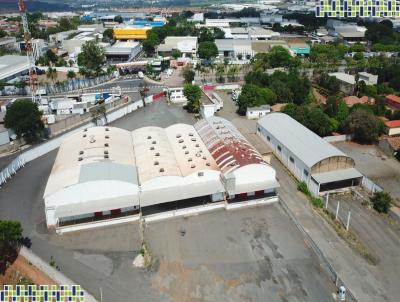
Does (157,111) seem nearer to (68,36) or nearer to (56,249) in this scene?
(56,249)

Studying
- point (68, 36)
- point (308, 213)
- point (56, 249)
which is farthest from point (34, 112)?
point (68, 36)

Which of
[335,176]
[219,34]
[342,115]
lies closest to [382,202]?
[335,176]

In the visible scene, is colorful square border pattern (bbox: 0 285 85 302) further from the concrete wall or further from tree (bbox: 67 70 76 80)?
tree (bbox: 67 70 76 80)

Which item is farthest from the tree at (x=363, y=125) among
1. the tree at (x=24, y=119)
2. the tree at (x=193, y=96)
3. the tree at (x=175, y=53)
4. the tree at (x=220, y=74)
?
the tree at (x=175, y=53)

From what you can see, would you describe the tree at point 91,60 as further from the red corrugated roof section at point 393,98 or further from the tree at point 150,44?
the red corrugated roof section at point 393,98

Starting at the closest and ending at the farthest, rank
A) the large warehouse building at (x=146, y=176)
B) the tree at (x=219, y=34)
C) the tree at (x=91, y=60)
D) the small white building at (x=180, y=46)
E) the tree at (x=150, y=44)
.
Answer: the large warehouse building at (x=146, y=176), the tree at (x=91, y=60), the small white building at (x=180, y=46), the tree at (x=150, y=44), the tree at (x=219, y=34)

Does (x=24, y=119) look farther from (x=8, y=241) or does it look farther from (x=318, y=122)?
(x=318, y=122)
